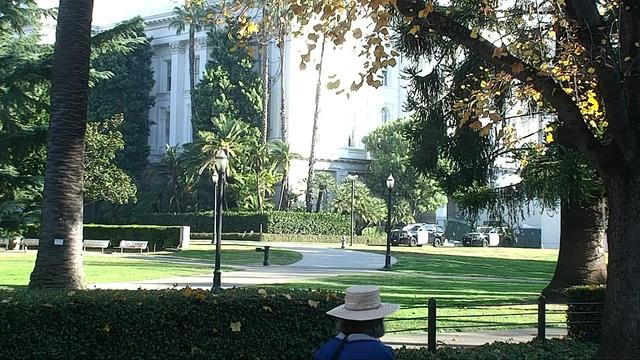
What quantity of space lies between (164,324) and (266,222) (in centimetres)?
5578

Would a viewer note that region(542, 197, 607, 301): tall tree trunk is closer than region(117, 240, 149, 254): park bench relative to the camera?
Yes

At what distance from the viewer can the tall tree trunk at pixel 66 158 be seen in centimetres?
1121

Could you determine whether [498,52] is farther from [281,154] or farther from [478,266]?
[281,154]

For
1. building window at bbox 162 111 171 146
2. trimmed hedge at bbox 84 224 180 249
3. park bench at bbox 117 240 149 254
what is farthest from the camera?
building window at bbox 162 111 171 146

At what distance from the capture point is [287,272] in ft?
96.2

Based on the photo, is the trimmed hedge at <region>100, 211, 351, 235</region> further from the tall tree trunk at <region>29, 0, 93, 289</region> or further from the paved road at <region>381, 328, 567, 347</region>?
the tall tree trunk at <region>29, 0, 93, 289</region>

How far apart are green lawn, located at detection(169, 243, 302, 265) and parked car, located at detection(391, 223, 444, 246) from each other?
19.8 meters

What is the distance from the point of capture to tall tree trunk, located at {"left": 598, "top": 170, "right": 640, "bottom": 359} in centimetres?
835

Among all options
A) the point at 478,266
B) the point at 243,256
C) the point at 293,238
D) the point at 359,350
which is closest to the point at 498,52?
the point at 359,350

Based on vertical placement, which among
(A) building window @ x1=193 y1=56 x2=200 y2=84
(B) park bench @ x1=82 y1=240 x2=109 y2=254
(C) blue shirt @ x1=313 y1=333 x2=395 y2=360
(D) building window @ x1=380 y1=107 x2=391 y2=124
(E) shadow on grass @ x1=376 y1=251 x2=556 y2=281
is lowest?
(E) shadow on grass @ x1=376 y1=251 x2=556 y2=281

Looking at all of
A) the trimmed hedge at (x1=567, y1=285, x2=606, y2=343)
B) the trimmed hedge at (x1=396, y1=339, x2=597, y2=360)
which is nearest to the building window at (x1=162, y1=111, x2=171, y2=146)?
the trimmed hedge at (x1=567, y1=285, x2=606, y2=343)

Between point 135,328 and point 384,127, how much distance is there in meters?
67.1

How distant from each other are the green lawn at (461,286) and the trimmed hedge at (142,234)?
14140 millimetres

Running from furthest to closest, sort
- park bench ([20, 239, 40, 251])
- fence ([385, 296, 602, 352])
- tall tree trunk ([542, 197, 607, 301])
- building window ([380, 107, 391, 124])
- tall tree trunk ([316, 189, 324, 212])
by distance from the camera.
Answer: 1. building window ([380, 107, 391, 124])
2. tall tree trunk ([316, 189, 324, 212])
3. park bench ([20, 239, 40, 251])
4. tall tree trunk ([542, 197, 607, 301])
5. fence ([385, 296, 602, 352])
